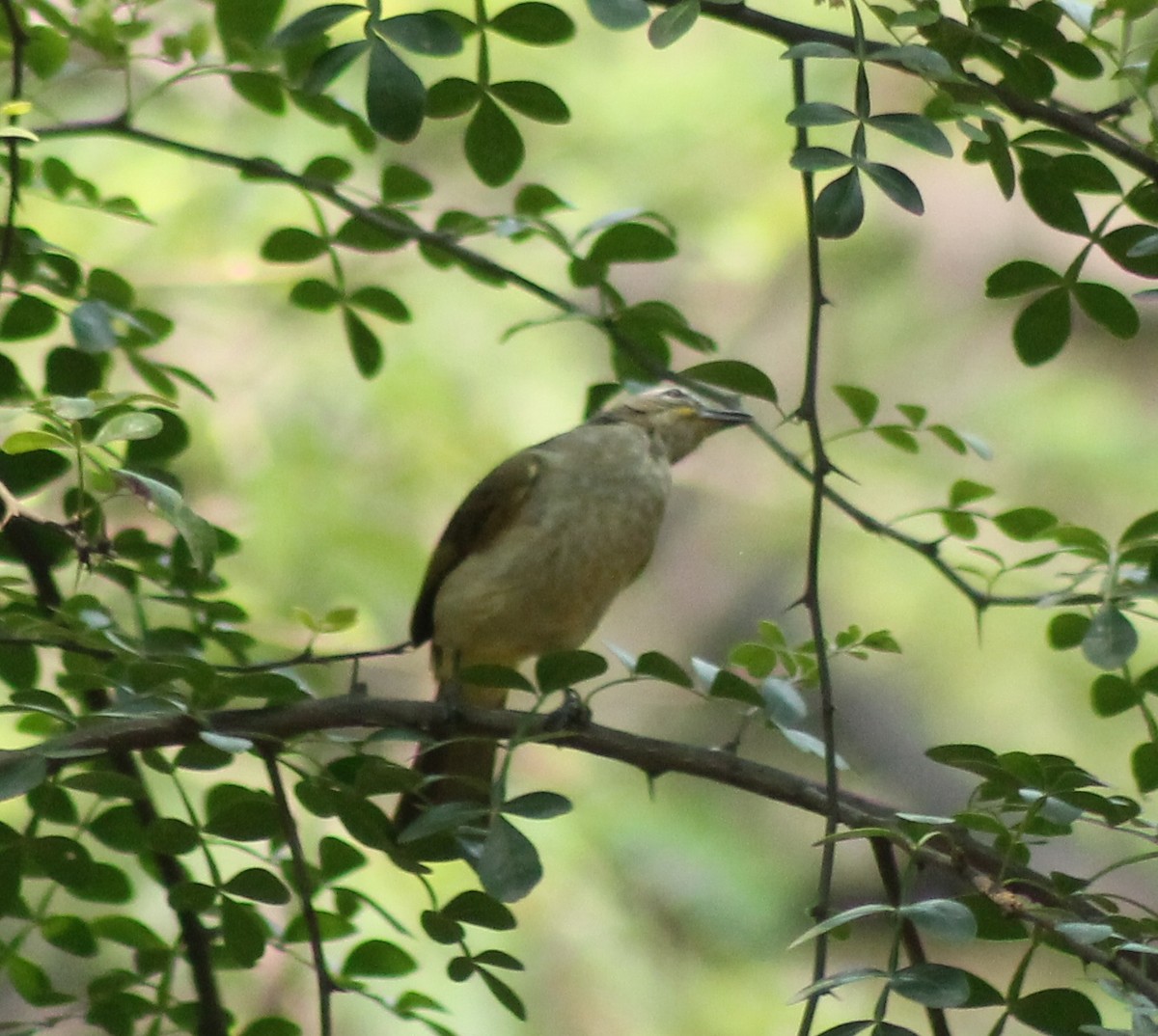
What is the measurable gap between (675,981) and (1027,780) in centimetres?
378

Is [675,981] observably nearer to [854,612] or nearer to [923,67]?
[854,612]

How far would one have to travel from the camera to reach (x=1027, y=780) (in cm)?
137

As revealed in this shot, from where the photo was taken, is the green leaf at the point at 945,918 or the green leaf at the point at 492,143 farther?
the green leaf at the point at 492,143

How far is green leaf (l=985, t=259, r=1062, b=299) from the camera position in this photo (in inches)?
63.4

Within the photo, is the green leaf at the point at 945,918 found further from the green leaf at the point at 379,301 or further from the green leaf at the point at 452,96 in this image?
the green leaf at the point at 379,301

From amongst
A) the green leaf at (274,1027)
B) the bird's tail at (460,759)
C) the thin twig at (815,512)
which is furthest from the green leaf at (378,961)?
the thin twig at (815,512)

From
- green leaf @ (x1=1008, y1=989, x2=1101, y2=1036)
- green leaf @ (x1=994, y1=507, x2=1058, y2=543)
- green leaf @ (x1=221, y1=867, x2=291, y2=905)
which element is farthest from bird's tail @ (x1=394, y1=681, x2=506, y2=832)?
green leaf @ (x1=1008, y1=989, x2=1101, y2=1036)

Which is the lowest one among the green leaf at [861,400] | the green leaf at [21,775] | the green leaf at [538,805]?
the green leaf at [21,775]

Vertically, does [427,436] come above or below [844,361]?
below

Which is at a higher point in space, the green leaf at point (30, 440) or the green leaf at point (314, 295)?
the green leaf at point (314, 295)

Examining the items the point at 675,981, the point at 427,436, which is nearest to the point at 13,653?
the point at 427,436

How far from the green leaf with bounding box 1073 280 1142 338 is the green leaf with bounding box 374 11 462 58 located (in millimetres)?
719

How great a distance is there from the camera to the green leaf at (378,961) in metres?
1.73

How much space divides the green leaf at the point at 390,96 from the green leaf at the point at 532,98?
26 centimetres
